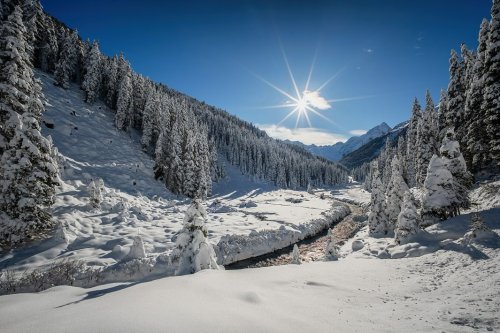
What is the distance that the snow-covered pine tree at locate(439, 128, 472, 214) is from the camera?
797 inches

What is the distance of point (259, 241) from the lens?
28.5 m

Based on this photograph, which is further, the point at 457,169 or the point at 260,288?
the point at 457,169

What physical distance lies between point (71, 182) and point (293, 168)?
104642 mm

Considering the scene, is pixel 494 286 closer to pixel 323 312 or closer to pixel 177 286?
pixel 323 312

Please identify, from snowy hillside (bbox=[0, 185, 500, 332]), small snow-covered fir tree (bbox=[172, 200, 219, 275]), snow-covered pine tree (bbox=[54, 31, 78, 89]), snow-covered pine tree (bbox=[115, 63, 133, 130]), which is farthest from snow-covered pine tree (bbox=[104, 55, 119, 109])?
snowy hillside (bbox=[0, 185, 500, 332])

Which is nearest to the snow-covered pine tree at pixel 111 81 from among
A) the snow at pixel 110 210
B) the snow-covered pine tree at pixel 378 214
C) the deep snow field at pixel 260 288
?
the snow at pixel 110 210

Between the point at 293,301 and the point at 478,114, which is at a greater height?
the point at 478,114

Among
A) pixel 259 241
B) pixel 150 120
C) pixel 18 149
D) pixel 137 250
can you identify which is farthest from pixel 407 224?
pixel 150 120

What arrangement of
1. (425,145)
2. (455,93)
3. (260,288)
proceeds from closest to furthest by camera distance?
(260,288)
(455,93)
(425,145)

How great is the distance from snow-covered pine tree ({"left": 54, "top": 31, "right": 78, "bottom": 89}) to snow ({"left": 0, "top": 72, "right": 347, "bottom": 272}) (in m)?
2.23

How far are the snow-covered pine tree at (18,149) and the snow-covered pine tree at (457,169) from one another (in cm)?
2999

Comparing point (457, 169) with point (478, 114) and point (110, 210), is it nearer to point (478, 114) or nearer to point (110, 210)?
point (478, 114)

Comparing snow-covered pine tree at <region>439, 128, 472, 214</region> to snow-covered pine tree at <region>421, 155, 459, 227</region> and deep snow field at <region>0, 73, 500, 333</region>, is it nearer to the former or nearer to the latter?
snow-covered pine tree at <region>421, 155, 459, 227</region>

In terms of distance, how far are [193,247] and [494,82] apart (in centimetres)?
2767
